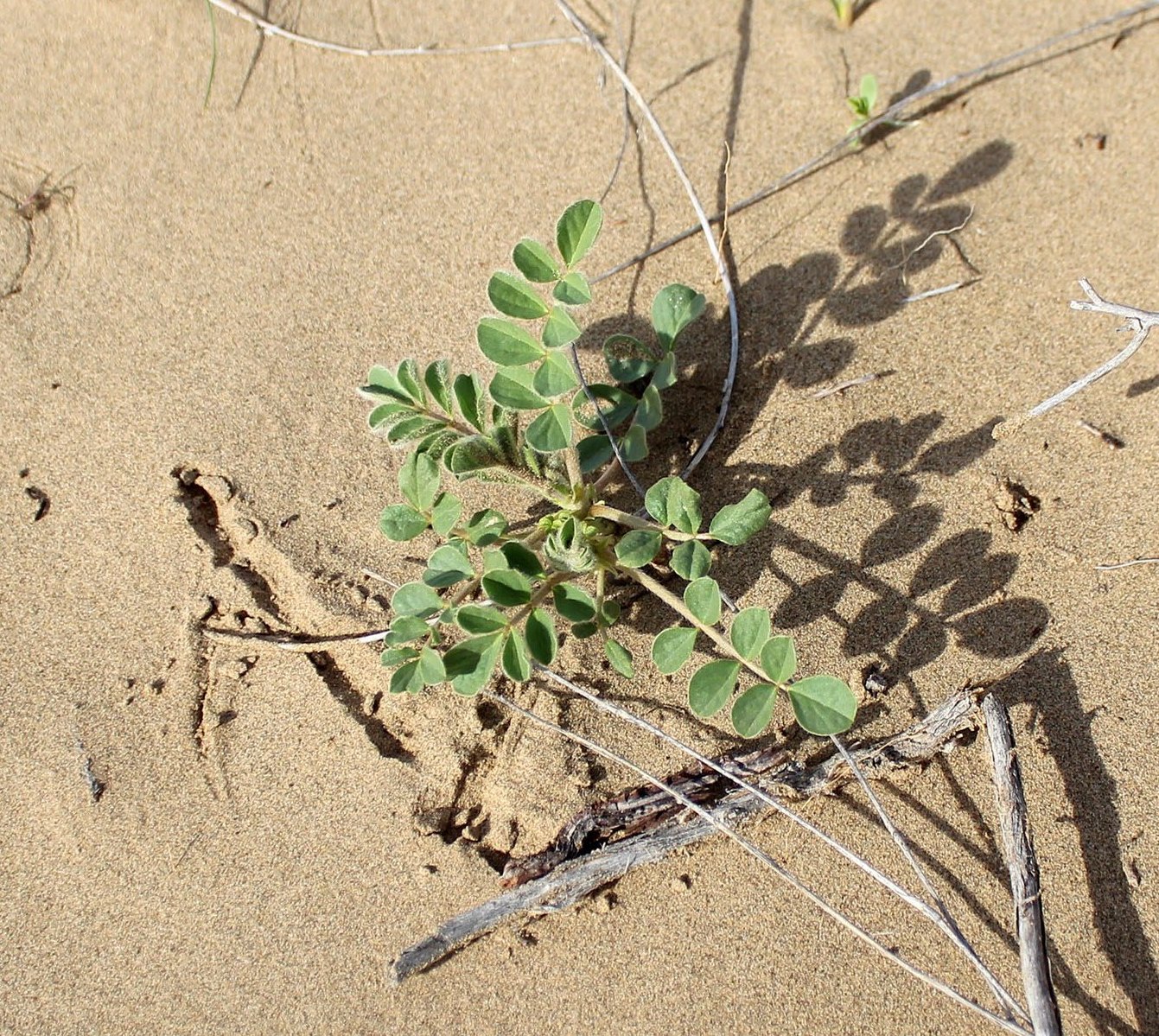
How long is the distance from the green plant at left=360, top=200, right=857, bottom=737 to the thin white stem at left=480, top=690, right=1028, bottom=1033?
0.56ft

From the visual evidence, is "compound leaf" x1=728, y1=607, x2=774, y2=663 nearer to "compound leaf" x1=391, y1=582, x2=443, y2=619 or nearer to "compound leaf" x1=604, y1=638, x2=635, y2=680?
"compound leaf" x1=604, y1=638, x2=635, y2=680

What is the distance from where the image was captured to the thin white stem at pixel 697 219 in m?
1.89

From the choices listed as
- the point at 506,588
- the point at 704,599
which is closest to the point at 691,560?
the point at 704,599

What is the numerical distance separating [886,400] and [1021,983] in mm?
1022

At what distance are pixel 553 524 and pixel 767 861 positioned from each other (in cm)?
65

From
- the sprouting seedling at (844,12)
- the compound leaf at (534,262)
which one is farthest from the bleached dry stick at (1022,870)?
the sprouting seedling at (844,12)

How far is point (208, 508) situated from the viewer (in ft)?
6.38

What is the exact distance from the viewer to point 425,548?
190 cm

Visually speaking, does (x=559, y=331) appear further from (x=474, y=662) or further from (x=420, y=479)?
(x=474, y=662)

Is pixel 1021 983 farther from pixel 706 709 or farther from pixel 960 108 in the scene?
pixel 960 108

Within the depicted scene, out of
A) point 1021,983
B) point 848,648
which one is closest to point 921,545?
point 848,648

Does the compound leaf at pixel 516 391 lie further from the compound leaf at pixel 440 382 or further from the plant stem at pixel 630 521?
the plant stem at pixel 630 521

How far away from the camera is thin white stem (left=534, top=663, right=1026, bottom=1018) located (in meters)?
1.44

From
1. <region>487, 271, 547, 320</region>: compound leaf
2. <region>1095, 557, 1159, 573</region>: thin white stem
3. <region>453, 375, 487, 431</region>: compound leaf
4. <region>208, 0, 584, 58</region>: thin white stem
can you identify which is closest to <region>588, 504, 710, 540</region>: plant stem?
<region>453, 375, 487, 431</region>: compound leaf
